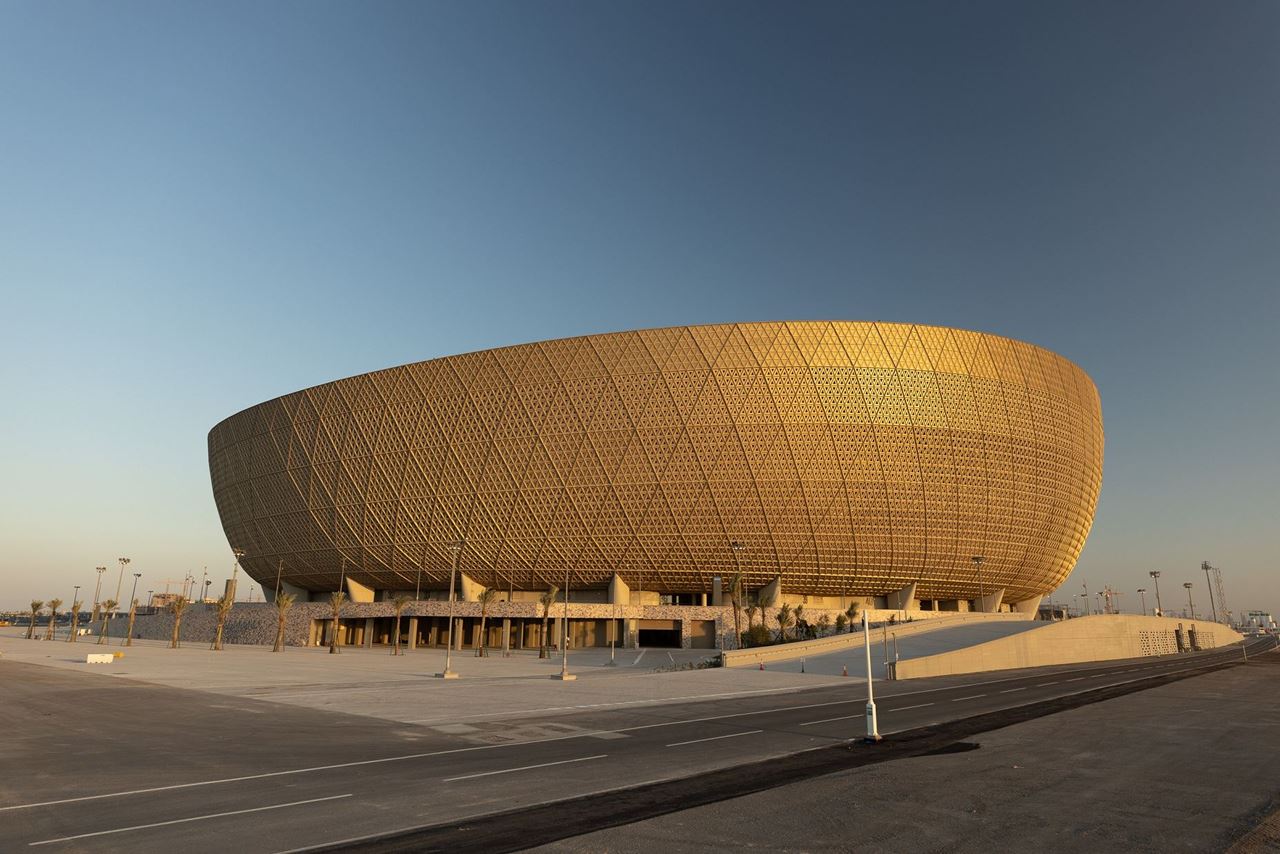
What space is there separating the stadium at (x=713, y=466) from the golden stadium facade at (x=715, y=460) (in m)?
0.16

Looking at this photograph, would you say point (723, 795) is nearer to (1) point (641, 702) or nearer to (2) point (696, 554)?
(1) point (641, 702)

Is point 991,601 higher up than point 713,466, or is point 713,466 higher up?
point 713,466

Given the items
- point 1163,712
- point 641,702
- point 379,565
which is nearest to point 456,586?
point 379,565

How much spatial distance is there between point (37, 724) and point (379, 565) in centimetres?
5338

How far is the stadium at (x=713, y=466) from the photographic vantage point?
56.1 m

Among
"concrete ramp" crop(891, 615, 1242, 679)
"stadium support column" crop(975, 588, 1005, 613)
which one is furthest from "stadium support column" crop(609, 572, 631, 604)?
"stadium support column" crop(975, 588, 1005, 613)

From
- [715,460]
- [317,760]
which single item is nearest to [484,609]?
[715,460]

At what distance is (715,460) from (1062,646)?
975 inches

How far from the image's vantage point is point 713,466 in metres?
56.0

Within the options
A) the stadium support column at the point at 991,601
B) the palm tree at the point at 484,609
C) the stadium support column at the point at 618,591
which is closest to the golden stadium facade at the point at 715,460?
the stadium support column at the point at 618,591

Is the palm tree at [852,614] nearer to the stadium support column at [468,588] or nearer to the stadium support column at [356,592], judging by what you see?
the stadium support column at [468,588]

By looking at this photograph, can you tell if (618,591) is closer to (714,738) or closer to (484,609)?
(484,609)

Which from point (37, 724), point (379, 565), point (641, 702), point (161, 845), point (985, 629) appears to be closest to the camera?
point (161, 845)

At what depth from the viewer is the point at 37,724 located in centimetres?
1589
